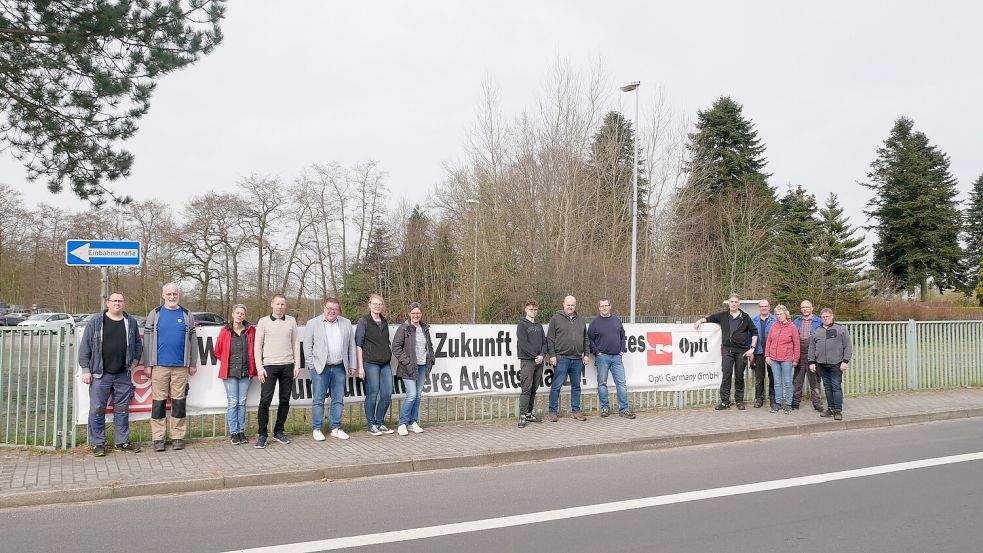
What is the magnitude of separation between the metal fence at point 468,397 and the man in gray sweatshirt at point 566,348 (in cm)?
67

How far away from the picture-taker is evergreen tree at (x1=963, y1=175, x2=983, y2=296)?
65.4m

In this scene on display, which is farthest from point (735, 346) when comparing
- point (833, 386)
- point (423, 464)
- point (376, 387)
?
point (423, 464)

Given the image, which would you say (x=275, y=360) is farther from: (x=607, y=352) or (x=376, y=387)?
(x=607, y=352)

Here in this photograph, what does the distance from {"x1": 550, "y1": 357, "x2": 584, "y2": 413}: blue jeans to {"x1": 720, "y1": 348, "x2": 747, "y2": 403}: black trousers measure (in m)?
2.69

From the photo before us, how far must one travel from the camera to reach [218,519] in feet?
20.2

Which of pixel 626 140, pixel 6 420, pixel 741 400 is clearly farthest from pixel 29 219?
pixel 741 400

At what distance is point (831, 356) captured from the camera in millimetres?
11336

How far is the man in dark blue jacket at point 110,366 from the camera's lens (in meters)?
8.19

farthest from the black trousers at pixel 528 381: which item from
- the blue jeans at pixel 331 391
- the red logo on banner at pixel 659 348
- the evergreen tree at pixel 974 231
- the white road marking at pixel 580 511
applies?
the evergreen tree at pixel 974 231

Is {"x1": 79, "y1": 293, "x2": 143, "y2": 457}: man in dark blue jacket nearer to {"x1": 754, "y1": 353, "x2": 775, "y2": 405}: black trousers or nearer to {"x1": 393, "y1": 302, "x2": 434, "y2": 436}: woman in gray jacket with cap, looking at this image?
{"x1": 393, "y1": 302, "x2": 434, "y2": 436}: woman in gray jacket with cap

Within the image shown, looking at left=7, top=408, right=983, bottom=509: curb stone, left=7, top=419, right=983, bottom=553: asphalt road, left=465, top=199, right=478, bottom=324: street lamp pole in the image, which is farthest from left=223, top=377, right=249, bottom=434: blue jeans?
left=465, top=199, right=478, bottom=324: street lamp pole

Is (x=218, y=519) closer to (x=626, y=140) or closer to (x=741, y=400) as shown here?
(x=741, y=400)

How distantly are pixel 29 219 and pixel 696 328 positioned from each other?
2120 inches

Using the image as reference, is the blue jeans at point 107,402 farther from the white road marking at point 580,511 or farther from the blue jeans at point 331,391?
the white road marking at point 580,511
